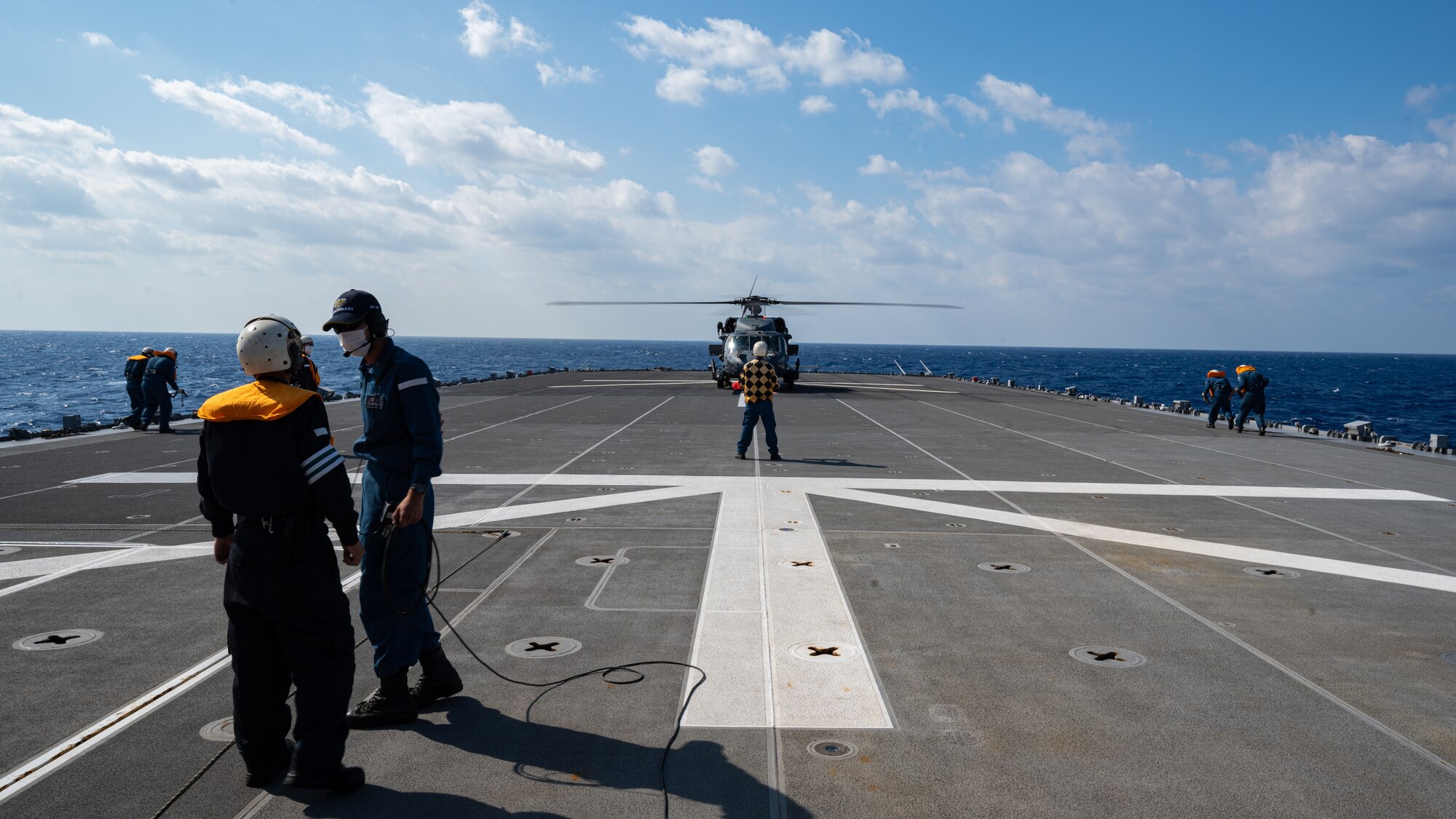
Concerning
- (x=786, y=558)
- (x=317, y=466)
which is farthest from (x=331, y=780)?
(x=786, y=558)

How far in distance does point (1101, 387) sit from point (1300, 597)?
3773 inches

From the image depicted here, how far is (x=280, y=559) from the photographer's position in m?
3.88

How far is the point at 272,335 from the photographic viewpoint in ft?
13.2

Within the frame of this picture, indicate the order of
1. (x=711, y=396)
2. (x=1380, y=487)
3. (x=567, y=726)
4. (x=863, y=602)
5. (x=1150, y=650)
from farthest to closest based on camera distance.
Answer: (x=711, y=396) → (x=1380, y=487) → (x=863, y=602) → (x=1150, y=650) → (x=567, y=726)

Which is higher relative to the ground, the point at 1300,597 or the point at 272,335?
the point at 272,335

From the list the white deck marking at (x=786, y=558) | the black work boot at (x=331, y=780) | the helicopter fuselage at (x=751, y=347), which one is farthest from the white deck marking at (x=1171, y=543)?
the helicopter fuselage at (x=751, y=347)

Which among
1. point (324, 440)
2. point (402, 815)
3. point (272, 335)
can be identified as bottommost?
point (402, 815)

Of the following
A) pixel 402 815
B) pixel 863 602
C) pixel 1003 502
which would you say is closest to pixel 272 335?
pixel 402 815

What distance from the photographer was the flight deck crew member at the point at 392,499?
4.61m

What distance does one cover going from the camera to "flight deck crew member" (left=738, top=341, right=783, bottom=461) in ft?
48.2

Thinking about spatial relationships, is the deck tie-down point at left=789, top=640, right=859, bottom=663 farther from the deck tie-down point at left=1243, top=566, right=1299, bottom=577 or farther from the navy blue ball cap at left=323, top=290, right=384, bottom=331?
the deck tie-down point at left=1243, top=566, right=1299, bottom=577

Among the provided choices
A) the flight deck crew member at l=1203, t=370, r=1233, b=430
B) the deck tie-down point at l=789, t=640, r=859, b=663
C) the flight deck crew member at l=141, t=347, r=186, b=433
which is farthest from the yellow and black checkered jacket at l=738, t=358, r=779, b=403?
the flight deck crew member at l=1203, t=370, r=1233, b=430

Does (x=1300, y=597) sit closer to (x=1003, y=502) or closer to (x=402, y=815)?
(x=1003, y=502)

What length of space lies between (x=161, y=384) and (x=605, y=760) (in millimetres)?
18383
